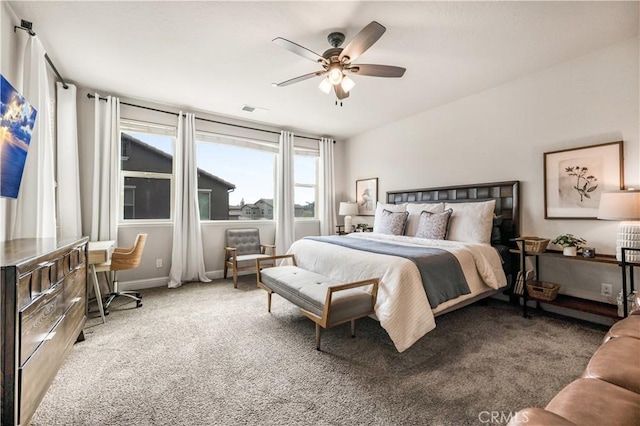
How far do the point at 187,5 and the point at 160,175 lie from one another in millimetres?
2835

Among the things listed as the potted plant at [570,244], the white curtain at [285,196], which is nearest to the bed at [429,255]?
the potted plant at [570,244]

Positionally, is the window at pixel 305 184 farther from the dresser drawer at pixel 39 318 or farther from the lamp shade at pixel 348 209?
the dresser drawer at pixel 39 318

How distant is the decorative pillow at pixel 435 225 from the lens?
3.49 meters

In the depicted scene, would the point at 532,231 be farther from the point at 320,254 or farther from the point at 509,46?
the point at 320,254

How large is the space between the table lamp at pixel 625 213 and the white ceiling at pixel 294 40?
1502 mm

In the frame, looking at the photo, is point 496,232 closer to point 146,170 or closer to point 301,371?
point 301,371

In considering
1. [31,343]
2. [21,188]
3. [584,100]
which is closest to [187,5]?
[21,188]

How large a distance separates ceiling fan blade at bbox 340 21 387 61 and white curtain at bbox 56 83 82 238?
3417 millimetres

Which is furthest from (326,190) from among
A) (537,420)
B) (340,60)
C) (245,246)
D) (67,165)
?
(537,420)

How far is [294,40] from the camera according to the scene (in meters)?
2.61

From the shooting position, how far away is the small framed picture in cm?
543

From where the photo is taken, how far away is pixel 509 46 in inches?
106

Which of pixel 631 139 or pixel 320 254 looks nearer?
pixel 631 139

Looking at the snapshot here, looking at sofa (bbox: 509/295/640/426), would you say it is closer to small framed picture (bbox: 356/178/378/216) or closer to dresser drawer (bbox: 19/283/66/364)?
dresser drawer (bbox: 19/283/66/364)
